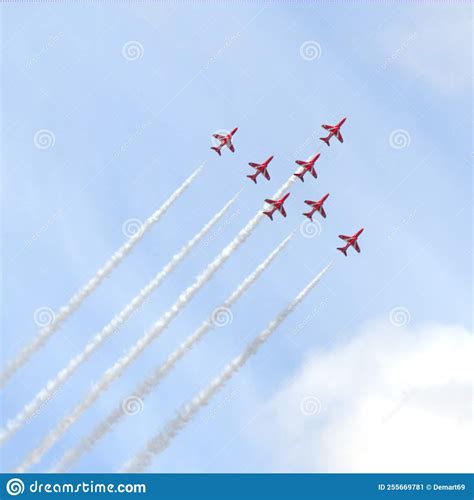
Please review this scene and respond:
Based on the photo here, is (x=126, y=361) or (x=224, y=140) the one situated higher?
(x=224, y=140)

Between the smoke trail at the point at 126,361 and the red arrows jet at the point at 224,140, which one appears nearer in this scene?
the smoke trail at the point at 126,361

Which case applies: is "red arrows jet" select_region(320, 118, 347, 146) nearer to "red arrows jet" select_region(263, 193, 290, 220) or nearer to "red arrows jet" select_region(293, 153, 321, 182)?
"red arrows jet" select_region(293, 153, 321, 182)

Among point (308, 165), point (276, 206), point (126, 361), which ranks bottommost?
point (126, 361)

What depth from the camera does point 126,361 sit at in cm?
15050

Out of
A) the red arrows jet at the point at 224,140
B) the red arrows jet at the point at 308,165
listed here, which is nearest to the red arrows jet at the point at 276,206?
the red arrows jet at the point at 308,165

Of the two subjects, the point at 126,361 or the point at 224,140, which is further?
the point at 224,140

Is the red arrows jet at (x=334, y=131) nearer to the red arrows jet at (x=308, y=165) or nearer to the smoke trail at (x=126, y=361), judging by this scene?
the red arrows jet at (x=308, y=165)

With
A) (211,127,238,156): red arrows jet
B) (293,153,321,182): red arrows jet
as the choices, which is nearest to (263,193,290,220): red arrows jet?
(293,153,321,182): red arrows jet

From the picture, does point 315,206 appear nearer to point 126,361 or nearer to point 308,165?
point 308,165

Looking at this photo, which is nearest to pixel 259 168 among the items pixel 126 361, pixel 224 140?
pixel 224 140

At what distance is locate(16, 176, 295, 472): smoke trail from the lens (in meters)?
147

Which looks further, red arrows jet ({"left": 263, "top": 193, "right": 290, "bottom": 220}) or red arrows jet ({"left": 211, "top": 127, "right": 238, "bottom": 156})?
red arrows jet ({"left": 211, "top": 127, "right": 238, "bottom": 156})

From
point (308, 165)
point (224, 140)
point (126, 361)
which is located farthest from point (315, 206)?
point (126, 361)

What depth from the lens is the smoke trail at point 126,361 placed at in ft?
482
